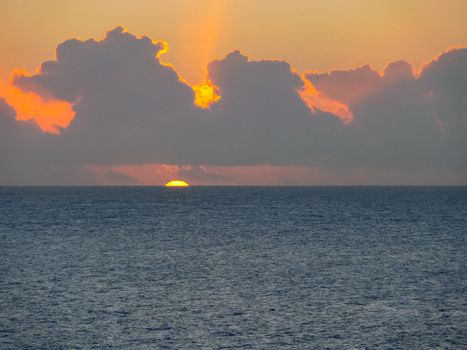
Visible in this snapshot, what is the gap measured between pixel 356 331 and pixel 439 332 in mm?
4907

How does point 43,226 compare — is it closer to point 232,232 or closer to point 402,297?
point 232,232

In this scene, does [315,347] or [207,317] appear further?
[207,317]

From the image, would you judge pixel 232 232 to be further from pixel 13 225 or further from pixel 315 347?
pixel 315 347

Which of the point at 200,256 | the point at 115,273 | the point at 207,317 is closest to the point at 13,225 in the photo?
the point at 200,256

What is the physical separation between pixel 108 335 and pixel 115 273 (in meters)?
24.4

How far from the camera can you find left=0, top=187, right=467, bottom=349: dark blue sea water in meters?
42.0

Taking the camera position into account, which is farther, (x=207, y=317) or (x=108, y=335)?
(x=207, y=317)

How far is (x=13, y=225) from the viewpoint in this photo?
126 metres

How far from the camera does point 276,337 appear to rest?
4184 cm

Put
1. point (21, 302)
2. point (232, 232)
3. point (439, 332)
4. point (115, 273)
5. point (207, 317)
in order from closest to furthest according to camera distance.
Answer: point (439, 332) < point (207, 317) < point (21, 302) < point (115, 273) < point (232, 232)

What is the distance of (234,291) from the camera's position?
5609cm

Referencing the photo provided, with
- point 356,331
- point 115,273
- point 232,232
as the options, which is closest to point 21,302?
point 115,273

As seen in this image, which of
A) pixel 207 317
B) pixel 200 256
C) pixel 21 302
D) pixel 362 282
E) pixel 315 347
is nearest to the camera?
pixel 315 347

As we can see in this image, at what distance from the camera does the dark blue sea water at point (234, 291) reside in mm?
42000
